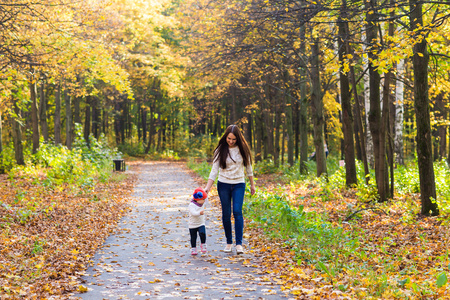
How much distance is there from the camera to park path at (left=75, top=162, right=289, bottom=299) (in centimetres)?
471

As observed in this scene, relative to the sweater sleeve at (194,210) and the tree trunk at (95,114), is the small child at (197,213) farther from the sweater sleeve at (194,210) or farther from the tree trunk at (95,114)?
the tree trunk at (95,114)

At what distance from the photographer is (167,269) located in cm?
573

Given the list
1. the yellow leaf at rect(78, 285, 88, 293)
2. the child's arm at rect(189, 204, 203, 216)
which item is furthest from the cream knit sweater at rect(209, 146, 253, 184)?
the yellow leaf at rect(78, 285, 88, 293)

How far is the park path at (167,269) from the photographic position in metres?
4.71

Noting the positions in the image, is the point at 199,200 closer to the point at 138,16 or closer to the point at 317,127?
the point at 317,127

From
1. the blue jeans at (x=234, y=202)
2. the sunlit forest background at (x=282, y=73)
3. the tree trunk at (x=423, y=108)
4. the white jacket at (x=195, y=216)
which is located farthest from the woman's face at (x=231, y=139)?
the tree trunk at (x=423, y=108)

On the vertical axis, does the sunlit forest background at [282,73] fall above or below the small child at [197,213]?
above

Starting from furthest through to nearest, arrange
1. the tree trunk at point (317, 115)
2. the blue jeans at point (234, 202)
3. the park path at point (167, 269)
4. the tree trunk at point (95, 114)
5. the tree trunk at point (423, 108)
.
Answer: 1. the tree trunk at point (95, 114)
2. the tree trunk at point (317, 115)
3. the tree trunk at point (423, 108)
4. the blue jeans at point (234, 202)
5. the park path at point (167, 269)

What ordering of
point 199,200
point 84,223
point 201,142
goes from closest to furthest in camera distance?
point 199,200, point 84,223, point 201,142

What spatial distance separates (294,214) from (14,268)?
15.8 feet

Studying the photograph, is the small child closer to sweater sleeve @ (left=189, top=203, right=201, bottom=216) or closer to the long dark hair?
sweater sleeve @ (left=189, top=203, right=201, bottom=216)

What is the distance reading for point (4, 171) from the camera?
16.4 metres

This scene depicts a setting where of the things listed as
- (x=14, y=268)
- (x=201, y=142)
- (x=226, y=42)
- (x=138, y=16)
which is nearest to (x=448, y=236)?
(x=14, y=268)

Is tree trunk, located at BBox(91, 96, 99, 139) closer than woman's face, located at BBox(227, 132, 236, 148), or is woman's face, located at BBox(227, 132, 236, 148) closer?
woman's face, located at BBox(227, 132, 236, 148)
